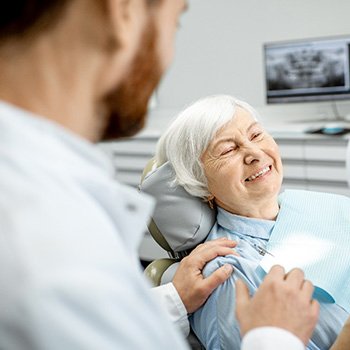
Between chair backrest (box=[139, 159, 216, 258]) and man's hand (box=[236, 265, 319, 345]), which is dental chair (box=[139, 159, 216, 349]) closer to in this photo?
chair backrest (box=[139, 159, 216, 258])

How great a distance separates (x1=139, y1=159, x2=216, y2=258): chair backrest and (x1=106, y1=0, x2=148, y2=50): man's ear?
1147mm

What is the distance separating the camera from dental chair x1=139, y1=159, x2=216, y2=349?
1861 mm

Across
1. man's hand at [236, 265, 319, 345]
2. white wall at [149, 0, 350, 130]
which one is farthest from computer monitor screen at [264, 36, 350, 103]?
man's hand at [236, 265, 319, 345]

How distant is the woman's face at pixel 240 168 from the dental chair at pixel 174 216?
0.08m

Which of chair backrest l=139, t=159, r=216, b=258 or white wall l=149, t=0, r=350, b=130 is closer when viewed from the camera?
chair backrest l=139, t=159, r=216, b=258

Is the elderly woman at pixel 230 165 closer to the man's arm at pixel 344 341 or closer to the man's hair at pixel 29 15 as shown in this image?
the man's arm at pixel 344 341

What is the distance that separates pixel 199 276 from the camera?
167 centimetres

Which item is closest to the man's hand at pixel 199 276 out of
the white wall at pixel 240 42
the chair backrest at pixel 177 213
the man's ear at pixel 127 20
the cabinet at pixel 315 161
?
the chair backrest at pixel 177 213

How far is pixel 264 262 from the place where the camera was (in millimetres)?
1700

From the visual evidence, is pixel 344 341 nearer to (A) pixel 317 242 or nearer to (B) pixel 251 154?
(A) pixel 317 242

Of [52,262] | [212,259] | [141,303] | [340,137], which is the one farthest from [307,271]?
[340,137]

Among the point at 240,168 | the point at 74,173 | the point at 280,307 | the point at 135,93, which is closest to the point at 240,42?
the point at 240,168

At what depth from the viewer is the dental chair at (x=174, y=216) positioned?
1.86 m

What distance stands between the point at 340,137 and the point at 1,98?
2992 millimetres
